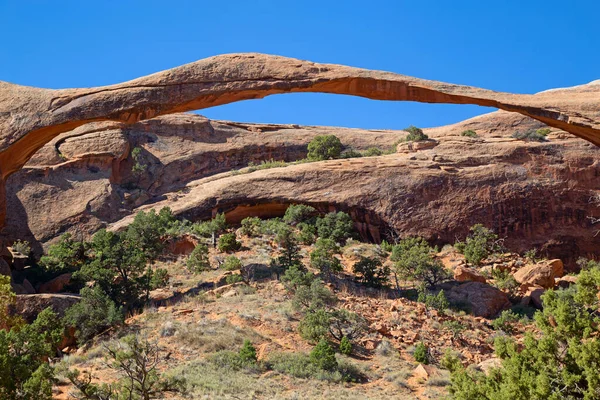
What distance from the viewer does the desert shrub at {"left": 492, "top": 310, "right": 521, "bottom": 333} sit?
1827 cm

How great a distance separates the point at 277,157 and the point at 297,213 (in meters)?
13.6

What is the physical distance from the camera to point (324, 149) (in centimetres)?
3669

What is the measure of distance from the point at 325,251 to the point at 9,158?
10.9 m

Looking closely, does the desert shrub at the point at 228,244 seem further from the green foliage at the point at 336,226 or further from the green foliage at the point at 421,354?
the green foliage at the point at 421,354

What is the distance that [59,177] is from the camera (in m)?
32.3

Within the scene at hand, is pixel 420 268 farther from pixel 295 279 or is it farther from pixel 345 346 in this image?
pixel 345 346

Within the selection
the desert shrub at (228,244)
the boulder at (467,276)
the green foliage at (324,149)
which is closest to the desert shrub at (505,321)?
the boulder at (467,276)

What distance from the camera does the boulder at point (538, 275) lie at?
859 inches

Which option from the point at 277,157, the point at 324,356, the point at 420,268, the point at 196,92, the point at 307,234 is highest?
the point at 196,92

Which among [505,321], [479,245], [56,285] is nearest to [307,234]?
[479,245]

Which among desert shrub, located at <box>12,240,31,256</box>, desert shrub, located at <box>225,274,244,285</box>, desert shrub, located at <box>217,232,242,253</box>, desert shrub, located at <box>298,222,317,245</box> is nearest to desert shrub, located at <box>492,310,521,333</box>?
desert shrub, located at <box>225,274,244,285</box>

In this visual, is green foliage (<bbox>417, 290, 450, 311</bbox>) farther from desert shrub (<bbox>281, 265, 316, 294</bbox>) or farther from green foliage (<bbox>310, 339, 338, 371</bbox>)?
green foliage (<bbox>310, 339, 338, 371</bbox>)

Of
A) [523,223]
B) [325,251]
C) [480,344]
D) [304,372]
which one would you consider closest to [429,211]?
[523,223]

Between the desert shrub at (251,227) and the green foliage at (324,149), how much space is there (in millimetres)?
9014
